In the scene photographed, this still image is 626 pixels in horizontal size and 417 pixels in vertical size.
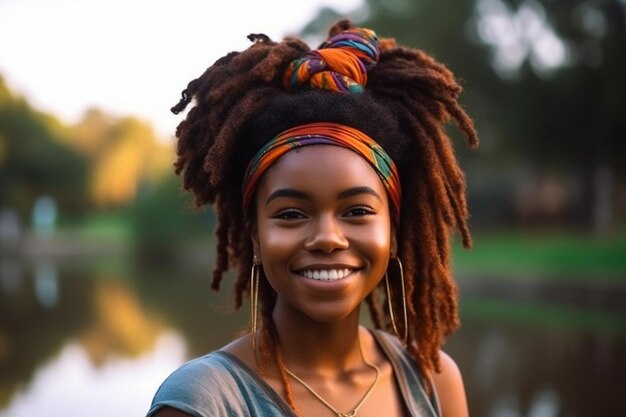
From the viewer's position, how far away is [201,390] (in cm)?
204

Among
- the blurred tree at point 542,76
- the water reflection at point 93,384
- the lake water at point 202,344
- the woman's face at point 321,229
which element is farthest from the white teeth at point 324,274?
the blurred tree at point 542,76

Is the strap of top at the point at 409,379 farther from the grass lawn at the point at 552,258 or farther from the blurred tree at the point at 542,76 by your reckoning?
the blurred tree at the point at 542,76

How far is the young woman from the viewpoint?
7.14 feet

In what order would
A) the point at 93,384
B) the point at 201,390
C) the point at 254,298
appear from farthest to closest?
the point at 93,384
the point at 254,298
the point at 201,390

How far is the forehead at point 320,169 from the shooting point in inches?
85.3

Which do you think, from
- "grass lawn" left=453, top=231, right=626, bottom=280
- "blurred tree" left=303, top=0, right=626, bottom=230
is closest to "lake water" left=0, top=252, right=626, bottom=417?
"grass lawn" left=453, top=231, right=626, bottom=280

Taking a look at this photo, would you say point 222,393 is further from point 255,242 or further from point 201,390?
point 255,242

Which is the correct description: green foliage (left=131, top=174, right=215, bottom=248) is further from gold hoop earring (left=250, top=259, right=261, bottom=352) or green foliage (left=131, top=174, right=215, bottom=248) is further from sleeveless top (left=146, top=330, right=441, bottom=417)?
sleeveless top (left=146, top=330, right=441, bottom=417)

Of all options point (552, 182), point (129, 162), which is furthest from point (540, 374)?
point (129, 162)

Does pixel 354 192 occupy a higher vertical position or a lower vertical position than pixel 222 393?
higher

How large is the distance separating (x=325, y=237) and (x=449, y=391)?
0.69 meters

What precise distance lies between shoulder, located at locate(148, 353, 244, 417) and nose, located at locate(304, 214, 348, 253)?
1.18ft

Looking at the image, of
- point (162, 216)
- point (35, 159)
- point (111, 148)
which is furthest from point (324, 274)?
point (111, 148)

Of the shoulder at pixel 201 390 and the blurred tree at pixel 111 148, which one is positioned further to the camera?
the blurred tree at pixel 111 148
